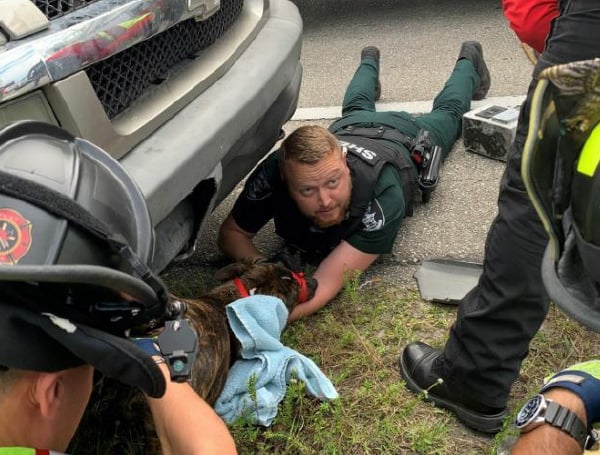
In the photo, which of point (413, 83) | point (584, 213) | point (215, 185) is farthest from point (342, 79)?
point (584, 213)

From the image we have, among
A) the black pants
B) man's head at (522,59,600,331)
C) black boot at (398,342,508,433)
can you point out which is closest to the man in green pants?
black boot at (398,342,508,433)

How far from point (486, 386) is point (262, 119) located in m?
1.27

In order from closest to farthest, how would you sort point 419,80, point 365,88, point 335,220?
point 335,220 → point 365,88 → point 419,80

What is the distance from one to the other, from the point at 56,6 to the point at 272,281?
4.29ft

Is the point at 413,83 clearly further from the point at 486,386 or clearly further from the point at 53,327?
the point at 53,327

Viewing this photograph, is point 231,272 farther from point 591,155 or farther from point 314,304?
point 591,155

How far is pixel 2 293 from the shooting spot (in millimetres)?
1128

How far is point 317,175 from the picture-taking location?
3076 millimetres

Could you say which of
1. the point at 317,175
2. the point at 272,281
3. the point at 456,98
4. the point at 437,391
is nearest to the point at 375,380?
the point at 437,391

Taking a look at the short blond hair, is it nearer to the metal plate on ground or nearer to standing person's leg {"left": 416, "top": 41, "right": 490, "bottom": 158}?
the metal plate on ground

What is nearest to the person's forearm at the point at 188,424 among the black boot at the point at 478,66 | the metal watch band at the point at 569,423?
the metal watch band at the point at 569,423

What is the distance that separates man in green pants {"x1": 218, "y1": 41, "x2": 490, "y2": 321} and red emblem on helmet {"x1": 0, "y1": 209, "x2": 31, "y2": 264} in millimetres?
1832

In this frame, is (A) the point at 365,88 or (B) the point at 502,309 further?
(A) the point at 365,88

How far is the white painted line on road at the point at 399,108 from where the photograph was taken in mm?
4727
